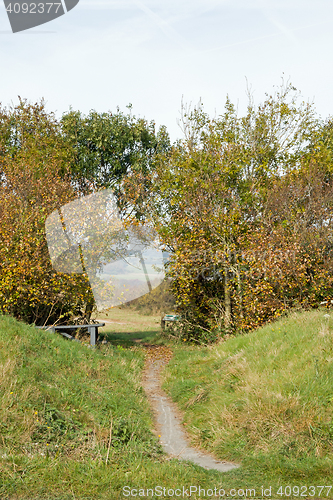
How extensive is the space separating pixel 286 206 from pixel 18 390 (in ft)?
35.8

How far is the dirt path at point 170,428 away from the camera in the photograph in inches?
253

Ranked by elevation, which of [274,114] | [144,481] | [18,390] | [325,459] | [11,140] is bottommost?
[325,459]

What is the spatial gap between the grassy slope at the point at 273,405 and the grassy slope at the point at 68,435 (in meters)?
0.91

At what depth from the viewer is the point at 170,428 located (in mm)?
7938

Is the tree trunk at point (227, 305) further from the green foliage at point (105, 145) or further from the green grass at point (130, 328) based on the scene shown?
the green foliage at point (105, 145)

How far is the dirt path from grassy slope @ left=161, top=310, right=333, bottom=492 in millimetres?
198

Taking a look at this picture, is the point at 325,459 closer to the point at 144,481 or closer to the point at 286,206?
the point at 144,481

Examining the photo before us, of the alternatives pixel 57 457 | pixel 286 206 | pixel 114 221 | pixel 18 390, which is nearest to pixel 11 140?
pixel 114 221

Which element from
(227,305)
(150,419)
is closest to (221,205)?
(227,305)

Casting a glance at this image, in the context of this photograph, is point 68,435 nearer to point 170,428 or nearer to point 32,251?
point 170,428

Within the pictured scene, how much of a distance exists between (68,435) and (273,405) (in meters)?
3.26

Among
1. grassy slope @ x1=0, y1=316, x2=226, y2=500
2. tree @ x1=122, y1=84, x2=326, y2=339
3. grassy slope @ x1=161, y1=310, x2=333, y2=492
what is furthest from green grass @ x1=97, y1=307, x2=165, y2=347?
grassy slope @ x1=0, y1=316, x2=226, y2=500

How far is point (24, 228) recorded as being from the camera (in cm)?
1394

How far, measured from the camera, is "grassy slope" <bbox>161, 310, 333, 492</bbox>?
598 centimetres
